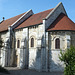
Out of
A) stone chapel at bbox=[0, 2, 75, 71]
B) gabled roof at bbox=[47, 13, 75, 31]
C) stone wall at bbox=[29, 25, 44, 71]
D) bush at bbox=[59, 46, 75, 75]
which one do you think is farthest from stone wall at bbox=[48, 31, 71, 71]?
bush at bbox=[59, 46, 75, 75]

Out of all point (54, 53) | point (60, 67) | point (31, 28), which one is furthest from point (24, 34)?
point (60, 67)

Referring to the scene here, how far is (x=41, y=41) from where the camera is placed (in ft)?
67.2

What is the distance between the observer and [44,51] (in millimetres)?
20094

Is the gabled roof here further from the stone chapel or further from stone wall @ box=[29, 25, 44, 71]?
stone wall @ box=[29, 25, 44, 71]

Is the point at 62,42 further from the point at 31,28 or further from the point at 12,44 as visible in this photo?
the point at 12,44

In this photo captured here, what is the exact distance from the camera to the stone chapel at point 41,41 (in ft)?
65.2

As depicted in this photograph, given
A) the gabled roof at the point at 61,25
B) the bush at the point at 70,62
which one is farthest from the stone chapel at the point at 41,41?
the bush at the point at 70,62

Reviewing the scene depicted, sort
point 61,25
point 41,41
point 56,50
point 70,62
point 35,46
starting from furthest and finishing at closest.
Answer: point 35,46 < point 61,25 < point 41,41 < point 56,50 < point 70,62

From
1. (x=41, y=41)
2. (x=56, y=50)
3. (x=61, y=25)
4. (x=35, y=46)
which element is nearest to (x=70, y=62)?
(x=56, y=50)

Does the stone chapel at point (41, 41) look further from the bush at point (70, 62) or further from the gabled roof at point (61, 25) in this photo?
the bush at point (70, 62)

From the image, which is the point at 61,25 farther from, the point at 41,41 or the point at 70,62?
the point at 70,62

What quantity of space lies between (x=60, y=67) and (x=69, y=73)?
7.86 m

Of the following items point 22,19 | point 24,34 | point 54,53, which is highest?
point 22,19

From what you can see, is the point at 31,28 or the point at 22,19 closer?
the point at 31,28
